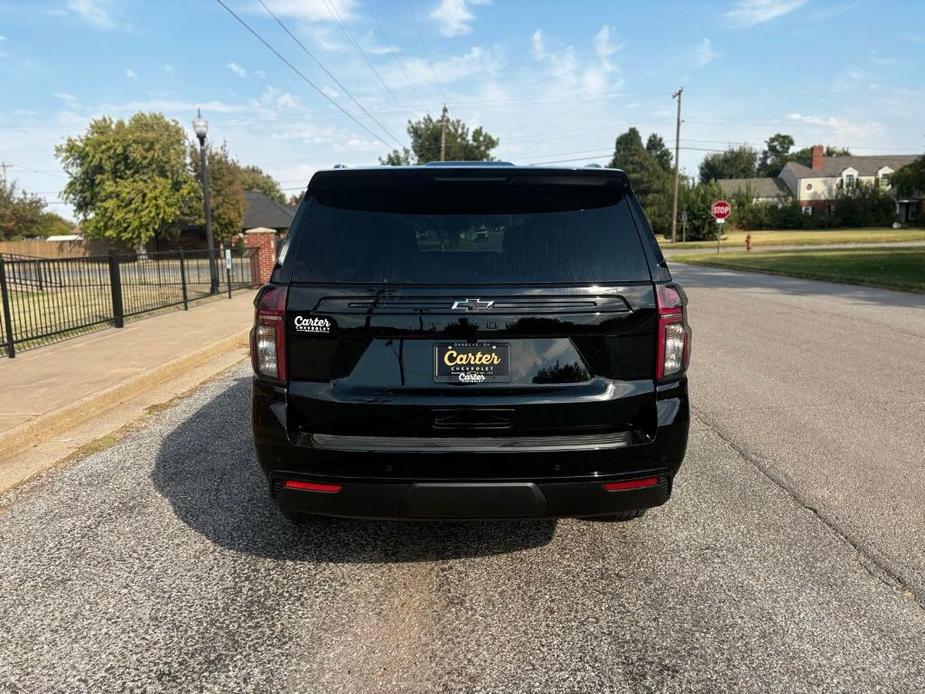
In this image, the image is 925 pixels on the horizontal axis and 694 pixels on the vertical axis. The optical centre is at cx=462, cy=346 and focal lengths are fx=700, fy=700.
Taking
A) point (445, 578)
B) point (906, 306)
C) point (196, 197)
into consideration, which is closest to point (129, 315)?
point (445, 578)

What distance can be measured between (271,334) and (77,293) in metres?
10.7

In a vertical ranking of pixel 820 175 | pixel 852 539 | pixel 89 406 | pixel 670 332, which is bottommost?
pixel 852 539

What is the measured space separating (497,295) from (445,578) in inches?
56.4

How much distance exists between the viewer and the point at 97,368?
8.35 meters

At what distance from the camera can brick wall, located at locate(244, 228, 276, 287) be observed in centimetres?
2089

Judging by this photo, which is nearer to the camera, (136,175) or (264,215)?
(136,175)

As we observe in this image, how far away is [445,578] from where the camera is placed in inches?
135

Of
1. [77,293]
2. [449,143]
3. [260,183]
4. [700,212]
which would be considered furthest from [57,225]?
[77,293]

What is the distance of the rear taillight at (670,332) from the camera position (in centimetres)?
311

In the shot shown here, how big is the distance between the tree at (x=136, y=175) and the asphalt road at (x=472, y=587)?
4863 centimetres

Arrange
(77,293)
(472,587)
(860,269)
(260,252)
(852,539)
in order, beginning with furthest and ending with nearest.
A: (860,269)
(260,252)
(77,293)
(852,539)
(472,587)

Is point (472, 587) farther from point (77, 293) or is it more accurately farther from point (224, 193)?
point (224, 193)

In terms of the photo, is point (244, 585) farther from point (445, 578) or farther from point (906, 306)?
point (906, 306)

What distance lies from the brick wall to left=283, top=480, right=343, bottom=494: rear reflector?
18532mm
